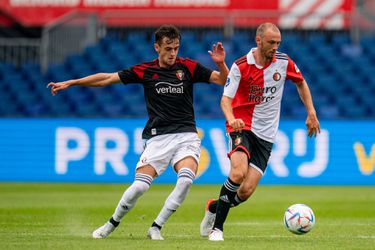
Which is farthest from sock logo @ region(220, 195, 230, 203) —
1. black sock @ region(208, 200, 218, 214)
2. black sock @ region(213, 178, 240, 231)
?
black sock @ region(208, 200, 218, 214)

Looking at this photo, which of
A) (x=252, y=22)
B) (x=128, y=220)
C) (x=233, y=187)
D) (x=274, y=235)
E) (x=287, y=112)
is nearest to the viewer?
(x=233, y=187)

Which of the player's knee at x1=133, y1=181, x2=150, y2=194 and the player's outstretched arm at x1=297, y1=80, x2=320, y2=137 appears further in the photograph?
the player's outstretched arm at x1=297, y1=80, x2=320, y2=137

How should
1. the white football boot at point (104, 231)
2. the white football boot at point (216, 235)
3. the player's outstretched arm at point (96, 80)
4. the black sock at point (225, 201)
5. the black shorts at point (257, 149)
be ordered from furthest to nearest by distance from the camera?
1. the black shorts at point (257, 149)
2. the player's outstretched arm at point (96, 80)
3. the white football boot at point (104, 231)
4. the black sock at point (225, 201)
5. the white football boot at point (216, 235)

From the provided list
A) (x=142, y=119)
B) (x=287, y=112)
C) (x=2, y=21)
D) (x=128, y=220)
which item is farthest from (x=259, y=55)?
(x=2, y=21)

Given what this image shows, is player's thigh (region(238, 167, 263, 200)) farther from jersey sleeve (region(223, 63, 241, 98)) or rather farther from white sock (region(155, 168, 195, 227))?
jersey sleeve (region(223, 63, 241, 98))

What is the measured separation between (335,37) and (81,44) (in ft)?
22.8

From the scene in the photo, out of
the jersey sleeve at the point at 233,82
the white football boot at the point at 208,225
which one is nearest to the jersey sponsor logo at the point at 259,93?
the jersey sleeve at the point at 233,82

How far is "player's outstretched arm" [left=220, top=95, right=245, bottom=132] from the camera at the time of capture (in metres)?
9.28

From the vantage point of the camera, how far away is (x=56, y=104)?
23562 millimetres

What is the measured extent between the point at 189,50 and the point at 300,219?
15055mm

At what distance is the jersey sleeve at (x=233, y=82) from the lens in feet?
32.3

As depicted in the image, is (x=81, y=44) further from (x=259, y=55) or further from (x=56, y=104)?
(x=259, y=55)

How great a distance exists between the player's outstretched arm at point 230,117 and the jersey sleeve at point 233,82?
9 cm

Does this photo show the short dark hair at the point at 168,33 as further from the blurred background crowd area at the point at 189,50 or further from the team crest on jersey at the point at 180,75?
the blurred background crowd area at the point at 189,50
